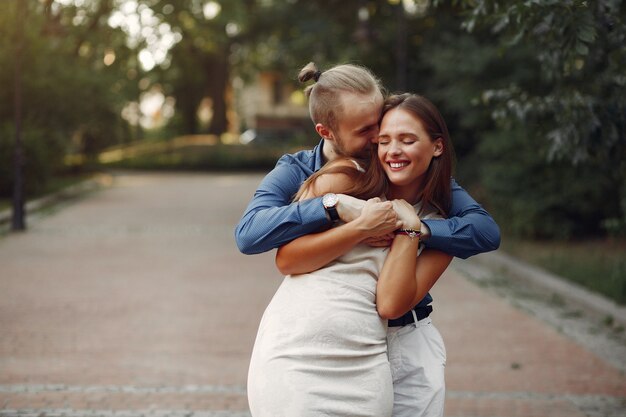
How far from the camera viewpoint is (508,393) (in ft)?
21.4

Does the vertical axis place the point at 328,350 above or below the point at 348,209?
below

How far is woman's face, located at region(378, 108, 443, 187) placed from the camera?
2877 millimetres

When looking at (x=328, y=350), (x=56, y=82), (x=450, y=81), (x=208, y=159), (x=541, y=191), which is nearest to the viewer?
(x=328, y=350)

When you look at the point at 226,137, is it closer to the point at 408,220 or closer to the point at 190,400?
the point at 190,400

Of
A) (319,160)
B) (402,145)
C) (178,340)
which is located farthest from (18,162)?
(402,145)

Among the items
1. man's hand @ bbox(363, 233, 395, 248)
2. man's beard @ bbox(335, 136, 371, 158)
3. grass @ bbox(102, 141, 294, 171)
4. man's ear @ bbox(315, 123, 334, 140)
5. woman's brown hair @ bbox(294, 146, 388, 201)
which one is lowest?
grass @ bbox(102, 141, 294, 171)

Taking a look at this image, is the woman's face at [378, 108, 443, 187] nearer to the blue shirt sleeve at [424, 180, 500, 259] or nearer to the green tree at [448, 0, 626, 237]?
the blue shirt sleeve at [424, 180, 500, 259]

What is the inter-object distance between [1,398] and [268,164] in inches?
1481

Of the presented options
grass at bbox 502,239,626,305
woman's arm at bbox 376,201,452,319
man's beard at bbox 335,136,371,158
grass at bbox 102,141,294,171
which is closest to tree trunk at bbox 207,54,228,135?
grass at bbox 102,141,294,171

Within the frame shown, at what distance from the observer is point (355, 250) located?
284 cm

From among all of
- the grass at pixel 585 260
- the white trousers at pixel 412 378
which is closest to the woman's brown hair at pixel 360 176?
the white trousers at pixel 412 378

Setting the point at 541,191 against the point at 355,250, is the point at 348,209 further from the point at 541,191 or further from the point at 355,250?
the point at 541,191

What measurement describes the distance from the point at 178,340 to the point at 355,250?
5.62 meters

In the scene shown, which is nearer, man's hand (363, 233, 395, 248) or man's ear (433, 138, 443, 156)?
man's hand (363, 233, 395, 248)
